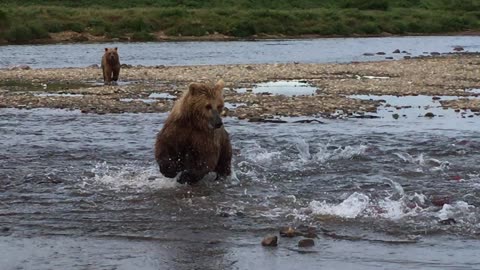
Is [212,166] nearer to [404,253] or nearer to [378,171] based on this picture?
[378,171]

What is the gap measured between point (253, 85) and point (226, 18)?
4216cm

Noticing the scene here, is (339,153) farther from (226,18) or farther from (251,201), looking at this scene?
(226,18)

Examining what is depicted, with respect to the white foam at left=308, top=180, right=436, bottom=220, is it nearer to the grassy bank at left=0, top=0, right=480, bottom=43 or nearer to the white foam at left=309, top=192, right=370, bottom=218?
the white foam at left=309, top=192, right=370, bottom=218

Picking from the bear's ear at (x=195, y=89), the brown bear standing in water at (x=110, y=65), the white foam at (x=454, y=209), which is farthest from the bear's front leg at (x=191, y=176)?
the brown bear standing in water at (x=110, y=65)

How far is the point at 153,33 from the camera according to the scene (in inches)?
2372

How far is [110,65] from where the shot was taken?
2381 centimetres

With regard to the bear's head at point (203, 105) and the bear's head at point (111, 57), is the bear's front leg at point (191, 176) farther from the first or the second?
the bear's head at point (111, 57)

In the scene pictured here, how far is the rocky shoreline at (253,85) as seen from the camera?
18188 millimetres

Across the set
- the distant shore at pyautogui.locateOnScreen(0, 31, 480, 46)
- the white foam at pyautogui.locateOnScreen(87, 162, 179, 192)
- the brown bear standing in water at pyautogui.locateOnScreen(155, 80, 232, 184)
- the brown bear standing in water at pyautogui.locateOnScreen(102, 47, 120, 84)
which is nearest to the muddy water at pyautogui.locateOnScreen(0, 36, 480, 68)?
the distant shore at pyautogui.locateOnScreen(0, 31, 480, 46)

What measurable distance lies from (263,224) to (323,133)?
6.71 metres

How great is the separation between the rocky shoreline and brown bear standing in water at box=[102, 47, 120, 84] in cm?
48

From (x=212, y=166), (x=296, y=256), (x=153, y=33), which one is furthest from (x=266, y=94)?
(x=153, y=33)

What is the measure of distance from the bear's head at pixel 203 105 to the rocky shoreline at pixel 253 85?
23.8 feet

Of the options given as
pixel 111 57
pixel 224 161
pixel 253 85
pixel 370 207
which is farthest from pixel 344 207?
pixel 111 57
